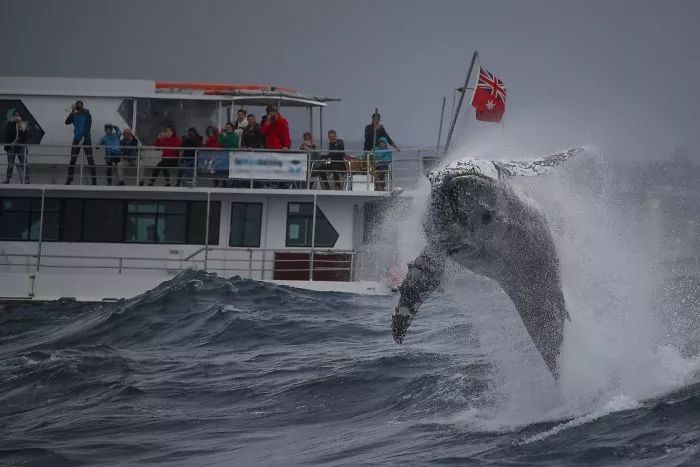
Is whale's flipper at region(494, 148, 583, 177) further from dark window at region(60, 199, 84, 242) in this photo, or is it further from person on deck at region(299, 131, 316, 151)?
dark window at region(60, 199, 84, 242)

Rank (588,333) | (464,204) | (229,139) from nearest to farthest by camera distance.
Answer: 1. (464,204)
2. (588,333)
3. (229,139)

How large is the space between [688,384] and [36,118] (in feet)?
82.3

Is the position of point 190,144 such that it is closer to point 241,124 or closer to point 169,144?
point 169,144

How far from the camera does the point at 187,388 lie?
14211 mm

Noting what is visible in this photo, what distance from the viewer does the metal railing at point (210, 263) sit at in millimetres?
29219

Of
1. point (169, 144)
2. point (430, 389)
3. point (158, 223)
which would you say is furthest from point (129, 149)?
point (430, 389)

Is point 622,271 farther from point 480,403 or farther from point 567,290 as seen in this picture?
point 480,403

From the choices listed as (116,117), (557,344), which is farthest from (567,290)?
(116,117)

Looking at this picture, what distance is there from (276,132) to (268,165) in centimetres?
128

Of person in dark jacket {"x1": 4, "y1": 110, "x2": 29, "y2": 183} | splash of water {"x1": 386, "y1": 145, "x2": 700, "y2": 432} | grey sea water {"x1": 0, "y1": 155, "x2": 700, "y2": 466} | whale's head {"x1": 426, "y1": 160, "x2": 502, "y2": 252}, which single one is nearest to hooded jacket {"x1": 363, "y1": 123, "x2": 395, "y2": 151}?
person in dark jacket {"x1": 4, "y1": 110, "x2": 29, "y2": 183}

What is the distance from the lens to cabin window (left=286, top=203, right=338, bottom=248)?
3011cm

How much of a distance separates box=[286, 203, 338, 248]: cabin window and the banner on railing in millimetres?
1260

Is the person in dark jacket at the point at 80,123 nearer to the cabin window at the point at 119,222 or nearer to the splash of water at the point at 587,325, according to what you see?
the cabin window at the point at 119,222

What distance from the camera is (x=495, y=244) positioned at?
10.3 metres
